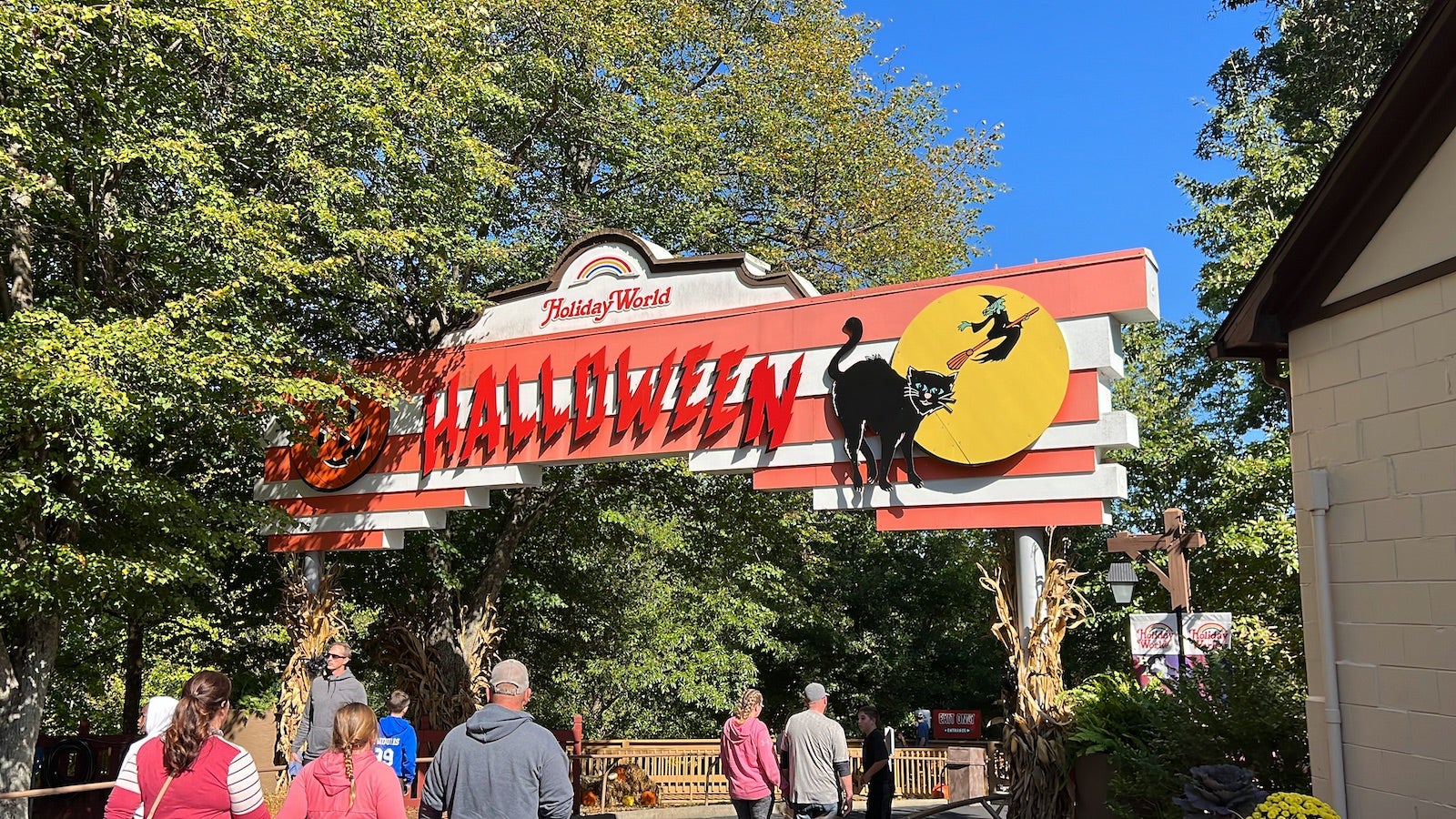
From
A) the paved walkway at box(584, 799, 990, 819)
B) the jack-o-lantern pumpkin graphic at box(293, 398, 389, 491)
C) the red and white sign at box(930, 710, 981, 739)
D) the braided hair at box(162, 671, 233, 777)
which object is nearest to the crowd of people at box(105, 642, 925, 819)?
the braided hair at box(162, 671, 233, 777)

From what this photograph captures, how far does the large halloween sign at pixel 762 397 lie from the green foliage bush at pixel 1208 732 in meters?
1.73

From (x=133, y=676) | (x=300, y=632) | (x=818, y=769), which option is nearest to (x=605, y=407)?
(x=300, y=632)

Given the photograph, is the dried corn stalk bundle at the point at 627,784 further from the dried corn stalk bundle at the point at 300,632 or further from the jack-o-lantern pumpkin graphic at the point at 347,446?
the jack-o-lantern pumpkin graphic at the point at 347,446

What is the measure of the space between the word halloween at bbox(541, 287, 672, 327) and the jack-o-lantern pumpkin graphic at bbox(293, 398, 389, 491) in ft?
8.73

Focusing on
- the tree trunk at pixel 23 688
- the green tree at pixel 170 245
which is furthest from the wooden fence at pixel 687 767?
the tree trunk at pixel 23 688

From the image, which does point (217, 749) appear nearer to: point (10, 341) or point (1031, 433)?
point (1031, 433)

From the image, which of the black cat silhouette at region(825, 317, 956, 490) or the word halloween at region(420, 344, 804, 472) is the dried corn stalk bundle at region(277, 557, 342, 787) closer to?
the word halloween at region(420, 344, 804, 472)

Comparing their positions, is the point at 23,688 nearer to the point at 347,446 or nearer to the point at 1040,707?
the point at 347,446

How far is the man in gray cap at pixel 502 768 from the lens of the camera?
5.18 meters

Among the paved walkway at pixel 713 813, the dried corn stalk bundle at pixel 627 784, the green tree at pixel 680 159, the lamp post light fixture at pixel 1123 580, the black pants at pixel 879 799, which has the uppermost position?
the green tree at pixel 680 159

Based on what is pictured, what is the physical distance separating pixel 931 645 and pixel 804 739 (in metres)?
22.7

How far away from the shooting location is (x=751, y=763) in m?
9.03

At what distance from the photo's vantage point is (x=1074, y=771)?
9414 millimetres

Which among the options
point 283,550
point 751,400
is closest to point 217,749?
point 751,400
